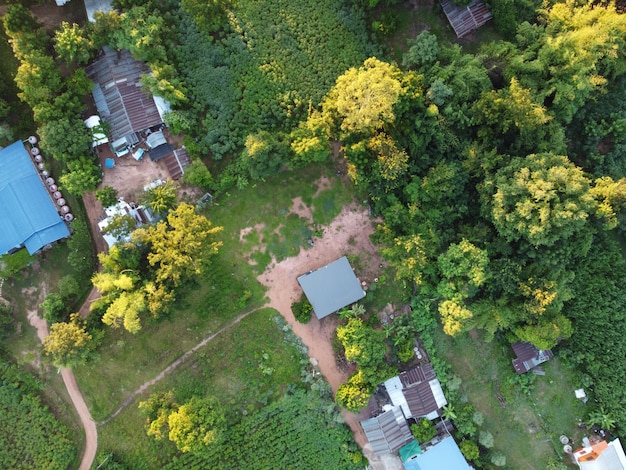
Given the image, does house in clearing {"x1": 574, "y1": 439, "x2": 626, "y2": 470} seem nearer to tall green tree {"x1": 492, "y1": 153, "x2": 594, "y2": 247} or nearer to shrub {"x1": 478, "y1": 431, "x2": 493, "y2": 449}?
shrub {"x1": 478, "y1": 431, "x2": 493, "y2": 449}

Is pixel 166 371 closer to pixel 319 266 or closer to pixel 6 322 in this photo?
pixel 6 322

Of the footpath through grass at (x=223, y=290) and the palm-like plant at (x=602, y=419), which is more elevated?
the footpath through grass at (x=223, y=290)

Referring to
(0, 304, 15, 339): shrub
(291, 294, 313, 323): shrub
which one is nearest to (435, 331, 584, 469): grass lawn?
(291, 294, 313, 323): shrub

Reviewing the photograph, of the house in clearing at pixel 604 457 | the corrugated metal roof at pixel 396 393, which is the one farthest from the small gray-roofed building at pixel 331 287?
the house in clearing at pixel 604 457

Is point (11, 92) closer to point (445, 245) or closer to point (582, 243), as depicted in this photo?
point (445, 245)

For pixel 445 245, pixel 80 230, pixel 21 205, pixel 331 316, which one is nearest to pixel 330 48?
pixel 445 245

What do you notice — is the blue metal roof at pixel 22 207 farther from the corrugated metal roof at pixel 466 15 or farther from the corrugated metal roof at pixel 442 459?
the corrugated metal roof at pixel 466 15
